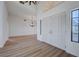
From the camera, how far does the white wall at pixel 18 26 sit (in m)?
12.3

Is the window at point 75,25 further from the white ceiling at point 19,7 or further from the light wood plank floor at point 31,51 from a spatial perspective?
the white ceiling at point 19,7

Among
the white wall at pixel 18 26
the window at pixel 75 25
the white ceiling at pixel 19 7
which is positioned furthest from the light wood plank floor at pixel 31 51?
the white wall at pixel 18 26

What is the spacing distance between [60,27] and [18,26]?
811 cm

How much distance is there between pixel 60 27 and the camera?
224 inches

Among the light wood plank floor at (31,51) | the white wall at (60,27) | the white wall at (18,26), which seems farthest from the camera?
the white wall at (18,26)

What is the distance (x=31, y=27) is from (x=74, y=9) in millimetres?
10574

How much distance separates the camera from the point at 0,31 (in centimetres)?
608

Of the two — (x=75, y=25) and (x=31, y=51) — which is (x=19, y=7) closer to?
(x=31, y=51)

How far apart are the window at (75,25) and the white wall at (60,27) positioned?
171 mm

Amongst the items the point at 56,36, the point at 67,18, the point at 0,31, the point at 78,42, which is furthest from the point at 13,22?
the point at 78,42

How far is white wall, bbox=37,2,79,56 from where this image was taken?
15.3 feet

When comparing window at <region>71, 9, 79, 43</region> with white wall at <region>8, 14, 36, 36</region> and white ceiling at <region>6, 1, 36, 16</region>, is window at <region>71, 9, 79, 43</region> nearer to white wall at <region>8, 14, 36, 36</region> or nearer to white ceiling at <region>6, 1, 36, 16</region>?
white ceiling at <region>6, 1, 36, 16</region>

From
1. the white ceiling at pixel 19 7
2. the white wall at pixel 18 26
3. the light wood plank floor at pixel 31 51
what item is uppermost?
the white ceiling at pixel 19 7

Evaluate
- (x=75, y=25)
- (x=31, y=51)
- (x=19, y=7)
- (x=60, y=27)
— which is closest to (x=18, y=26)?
(x=19, y=7)
